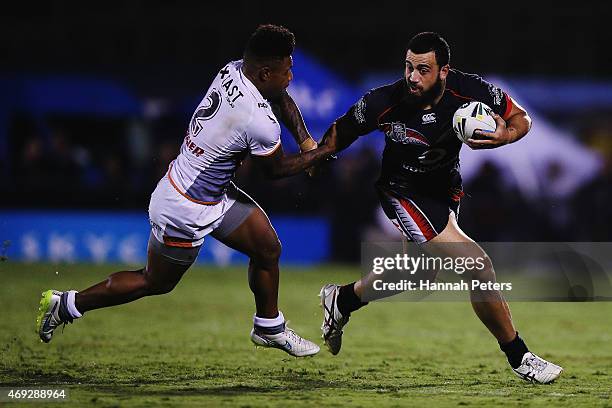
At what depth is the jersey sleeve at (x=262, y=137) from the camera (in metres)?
7.20

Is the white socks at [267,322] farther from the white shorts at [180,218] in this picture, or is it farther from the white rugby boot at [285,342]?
the white shorts at [180,218]

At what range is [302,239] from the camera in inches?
696

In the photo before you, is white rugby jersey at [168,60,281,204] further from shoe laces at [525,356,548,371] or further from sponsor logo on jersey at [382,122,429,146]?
shoe laces at [525,356,548,371]

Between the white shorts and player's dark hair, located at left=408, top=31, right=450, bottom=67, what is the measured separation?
1798 mm

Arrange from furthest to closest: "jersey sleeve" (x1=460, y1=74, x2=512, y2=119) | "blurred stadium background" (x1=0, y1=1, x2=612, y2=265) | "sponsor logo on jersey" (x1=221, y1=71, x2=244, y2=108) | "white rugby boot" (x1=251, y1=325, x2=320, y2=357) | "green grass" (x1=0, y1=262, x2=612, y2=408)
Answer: "blurred stadium background" (x1=0, y1=1, x2=612, y2=265), "white rugby boot" (x1=251, y1=325, x2=320, y2=357), "jersey sleeve" (x1=460, y1=74, x2=512, y2=119), "sponsor logo on jersey" (x1=221, y1=71, x2=244, y2=108), "green grass" (x1=0, y1=262, x2=612, y2=408)

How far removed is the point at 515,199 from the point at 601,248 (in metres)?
1.51

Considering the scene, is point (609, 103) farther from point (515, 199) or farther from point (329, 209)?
point (329, 209)

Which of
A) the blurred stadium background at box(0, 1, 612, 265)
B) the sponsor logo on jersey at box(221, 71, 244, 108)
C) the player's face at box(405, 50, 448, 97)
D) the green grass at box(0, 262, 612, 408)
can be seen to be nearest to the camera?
the green grass at box(0, 262, 612, 408)

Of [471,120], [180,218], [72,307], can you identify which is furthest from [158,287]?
[471,120]

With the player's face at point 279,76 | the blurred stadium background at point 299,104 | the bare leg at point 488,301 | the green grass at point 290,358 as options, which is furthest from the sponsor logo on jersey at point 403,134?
the blurred stadium background at point 299,104

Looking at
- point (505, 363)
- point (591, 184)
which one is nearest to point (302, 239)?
point (591, 184)
